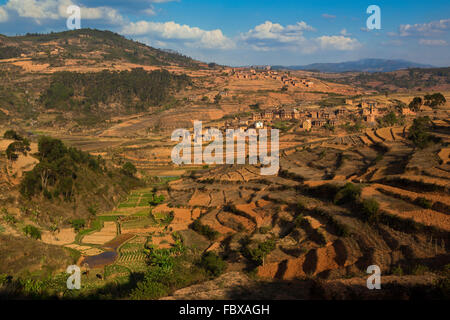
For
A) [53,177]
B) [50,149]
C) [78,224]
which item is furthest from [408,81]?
[78,224]

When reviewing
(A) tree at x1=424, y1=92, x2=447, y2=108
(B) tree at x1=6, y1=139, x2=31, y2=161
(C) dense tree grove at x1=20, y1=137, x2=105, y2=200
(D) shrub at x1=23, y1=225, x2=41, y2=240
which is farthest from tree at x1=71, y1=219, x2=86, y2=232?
(A) tree at x1=424, y1=92, x2=447, y2=108

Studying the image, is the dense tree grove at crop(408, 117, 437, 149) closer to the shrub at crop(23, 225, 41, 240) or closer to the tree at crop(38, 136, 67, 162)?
the shrub at crop(23, 225, 41, 240)

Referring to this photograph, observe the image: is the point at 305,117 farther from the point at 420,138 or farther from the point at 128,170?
the point at 128,170

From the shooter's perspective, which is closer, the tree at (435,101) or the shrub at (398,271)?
the shrub at (398,271)

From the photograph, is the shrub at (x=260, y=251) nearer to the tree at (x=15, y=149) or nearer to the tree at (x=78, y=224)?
the tree at (x=78, y=224)

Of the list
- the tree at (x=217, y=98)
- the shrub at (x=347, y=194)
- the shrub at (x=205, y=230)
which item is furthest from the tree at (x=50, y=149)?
the tree at (x=217, y=98)
